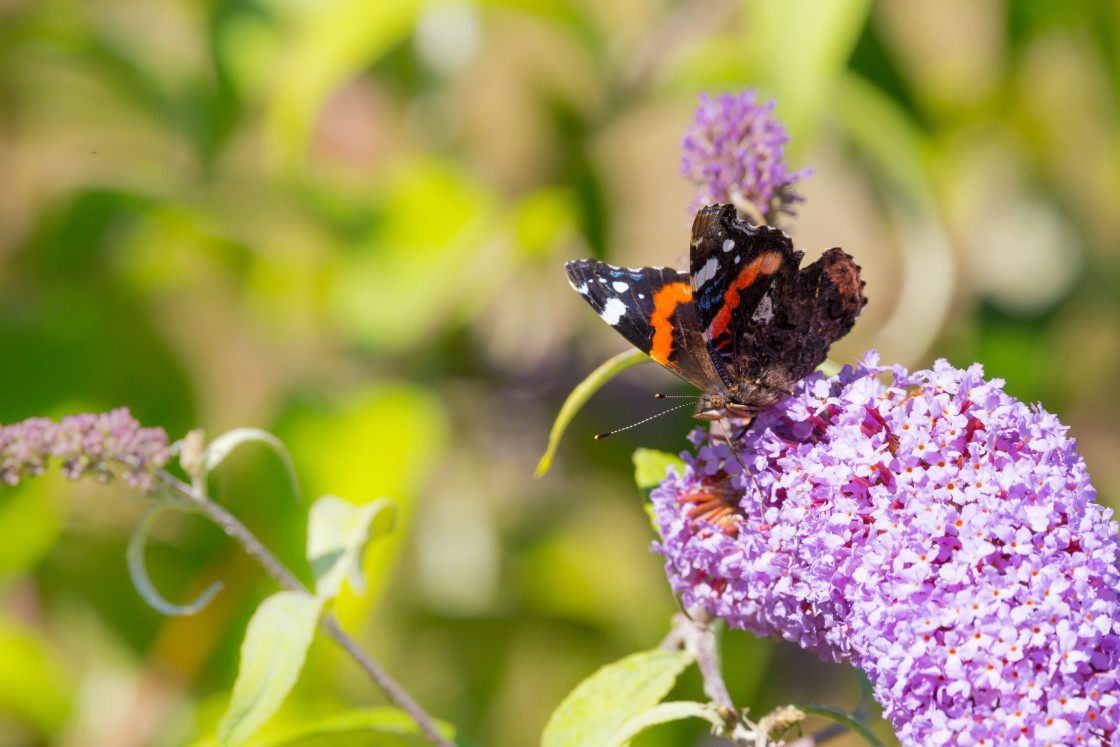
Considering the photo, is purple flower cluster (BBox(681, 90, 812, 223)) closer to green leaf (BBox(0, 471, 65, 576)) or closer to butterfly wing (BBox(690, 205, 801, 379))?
butterfly wing (BBox(690, 205, 801, 379))

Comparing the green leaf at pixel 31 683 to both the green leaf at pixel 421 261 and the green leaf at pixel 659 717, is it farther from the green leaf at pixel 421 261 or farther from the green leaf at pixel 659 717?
the green leaf at pixel 659 717

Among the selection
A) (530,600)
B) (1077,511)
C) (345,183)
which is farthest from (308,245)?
(1077,511)

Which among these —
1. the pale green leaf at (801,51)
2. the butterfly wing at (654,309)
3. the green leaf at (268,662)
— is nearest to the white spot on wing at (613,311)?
the butterfly wing at (654,309)

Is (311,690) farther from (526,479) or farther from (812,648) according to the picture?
(812,648)

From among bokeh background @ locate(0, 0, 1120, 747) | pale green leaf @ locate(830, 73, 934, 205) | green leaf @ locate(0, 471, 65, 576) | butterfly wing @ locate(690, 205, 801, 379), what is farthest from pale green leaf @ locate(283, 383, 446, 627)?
pale green leaf @ locate(830, 73, 934, 205)

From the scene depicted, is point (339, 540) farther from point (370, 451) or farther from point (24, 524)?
point (24, 524)

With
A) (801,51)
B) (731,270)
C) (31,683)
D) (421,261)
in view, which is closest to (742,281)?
(731,270)

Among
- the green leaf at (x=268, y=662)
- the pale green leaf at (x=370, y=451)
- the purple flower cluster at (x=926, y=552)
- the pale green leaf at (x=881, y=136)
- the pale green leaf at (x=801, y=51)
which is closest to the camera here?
the purple flower cluster at (x=926, y=552)

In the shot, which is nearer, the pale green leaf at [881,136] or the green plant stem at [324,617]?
the green plant stem at [324,617]
